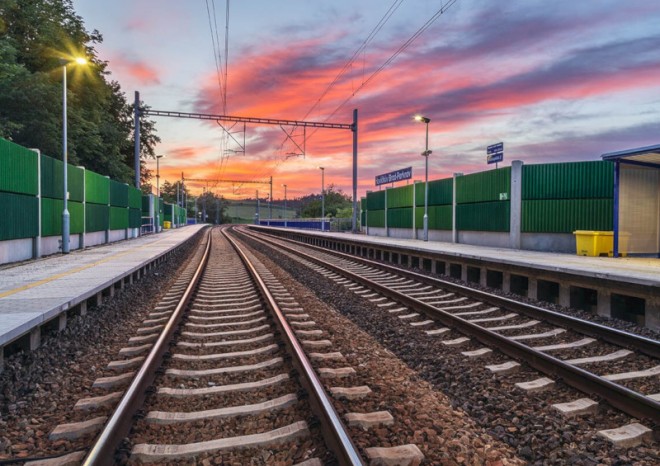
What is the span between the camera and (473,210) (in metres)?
26.2

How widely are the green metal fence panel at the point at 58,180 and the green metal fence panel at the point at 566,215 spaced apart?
21409 mm

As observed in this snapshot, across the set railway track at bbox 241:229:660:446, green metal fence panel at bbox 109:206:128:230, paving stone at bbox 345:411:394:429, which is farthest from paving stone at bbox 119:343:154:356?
green metal fence panel at bbox 109:206:128:230

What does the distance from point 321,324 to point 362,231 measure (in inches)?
1585

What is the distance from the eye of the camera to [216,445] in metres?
3.58

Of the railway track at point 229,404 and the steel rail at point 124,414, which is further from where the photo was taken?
the railway track at point 229,404

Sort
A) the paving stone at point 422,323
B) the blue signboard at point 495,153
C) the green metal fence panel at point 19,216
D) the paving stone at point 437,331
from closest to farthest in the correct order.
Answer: the paving stone at point 437,331 → the paving stone at point 422,323 → the green metal fence panel at point 19,216 → the blue signboard at point 495,153

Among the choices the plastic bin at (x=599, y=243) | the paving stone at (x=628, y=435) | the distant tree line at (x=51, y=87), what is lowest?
the paving stone at (x=628, y=435)

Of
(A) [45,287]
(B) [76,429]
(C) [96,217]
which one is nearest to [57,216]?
(C) [96,217]

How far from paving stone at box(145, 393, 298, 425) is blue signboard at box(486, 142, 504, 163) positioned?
899 inches

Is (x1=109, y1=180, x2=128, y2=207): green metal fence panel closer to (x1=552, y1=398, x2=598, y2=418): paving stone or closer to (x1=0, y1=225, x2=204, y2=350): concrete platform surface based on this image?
(x1=0, y1=225, x2=204, y2=350): concrete platform surface

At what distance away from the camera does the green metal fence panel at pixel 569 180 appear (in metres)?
19.8

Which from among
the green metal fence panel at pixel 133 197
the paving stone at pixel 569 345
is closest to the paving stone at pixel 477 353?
the paving stone at pixel 569 345

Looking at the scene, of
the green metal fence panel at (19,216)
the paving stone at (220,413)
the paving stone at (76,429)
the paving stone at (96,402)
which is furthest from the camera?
the green metal fence panel at (19,216)

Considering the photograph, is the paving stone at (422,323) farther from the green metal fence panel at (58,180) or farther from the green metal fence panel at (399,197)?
the green metal fence panel at (399,197)
